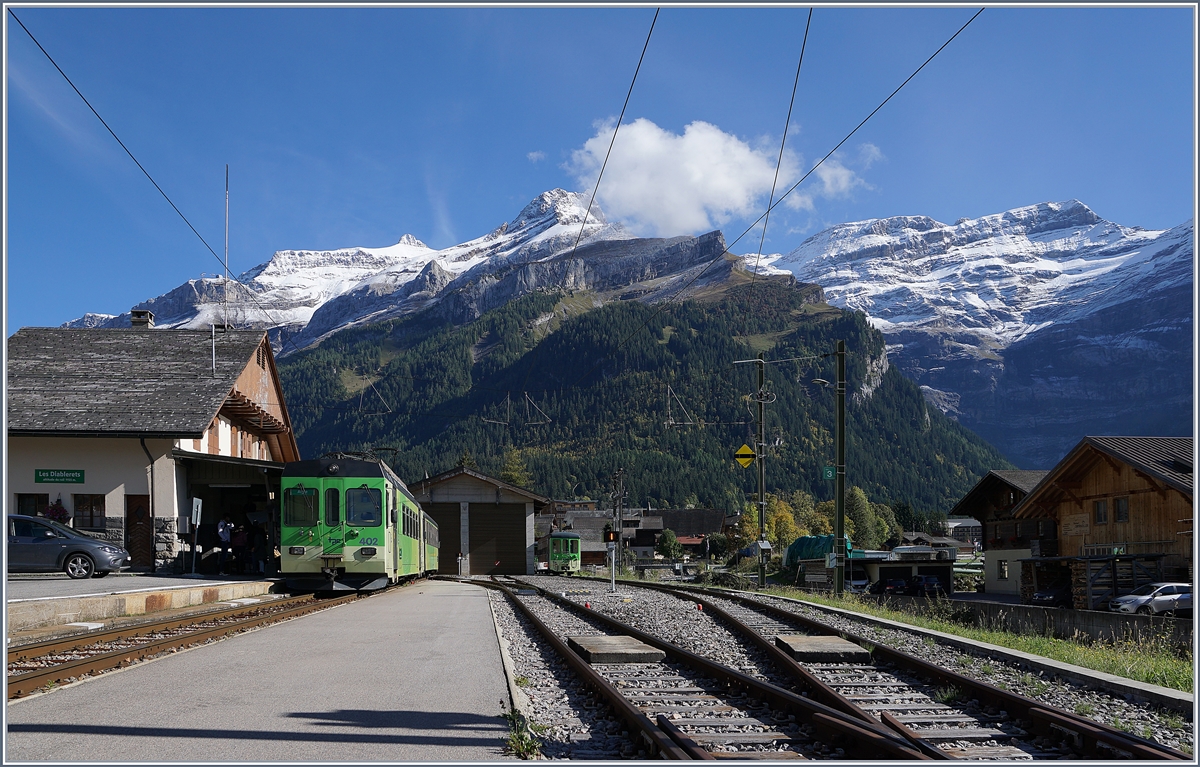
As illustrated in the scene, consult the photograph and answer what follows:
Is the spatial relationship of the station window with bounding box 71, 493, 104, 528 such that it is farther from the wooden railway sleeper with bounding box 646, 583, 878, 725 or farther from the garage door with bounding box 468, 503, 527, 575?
the garage door with bounding box 468, 503, 527, 575

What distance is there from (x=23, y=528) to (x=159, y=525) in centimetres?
567

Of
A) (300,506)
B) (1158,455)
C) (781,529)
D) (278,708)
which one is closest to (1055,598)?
(1158,455)

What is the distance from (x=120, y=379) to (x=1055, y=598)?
28454mm

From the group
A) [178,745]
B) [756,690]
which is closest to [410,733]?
[178,745]

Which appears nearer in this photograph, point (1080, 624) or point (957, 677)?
point (957, 677)

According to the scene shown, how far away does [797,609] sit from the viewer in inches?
684

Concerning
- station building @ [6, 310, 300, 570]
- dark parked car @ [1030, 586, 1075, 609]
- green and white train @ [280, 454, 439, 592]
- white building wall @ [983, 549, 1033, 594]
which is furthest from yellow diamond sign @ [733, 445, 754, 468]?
white building wall @ [983, 549, 1033, 594]

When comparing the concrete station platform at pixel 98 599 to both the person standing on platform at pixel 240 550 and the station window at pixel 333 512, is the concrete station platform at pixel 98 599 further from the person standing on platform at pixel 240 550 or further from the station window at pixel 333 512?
the person standing on platform at pixel 240 550

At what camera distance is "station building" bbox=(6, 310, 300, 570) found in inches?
982

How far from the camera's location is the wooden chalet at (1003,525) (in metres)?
42.4

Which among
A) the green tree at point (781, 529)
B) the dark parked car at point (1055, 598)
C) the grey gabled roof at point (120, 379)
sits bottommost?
the green tree at point (781, 529)

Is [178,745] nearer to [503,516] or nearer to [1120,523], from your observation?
[1120,523]

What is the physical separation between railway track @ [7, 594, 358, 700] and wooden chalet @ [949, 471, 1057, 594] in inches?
1390

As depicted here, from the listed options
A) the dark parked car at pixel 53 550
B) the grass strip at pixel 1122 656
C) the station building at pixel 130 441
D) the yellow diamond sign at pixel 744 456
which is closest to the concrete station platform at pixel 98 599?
the dark parked car at pixel 53 550
